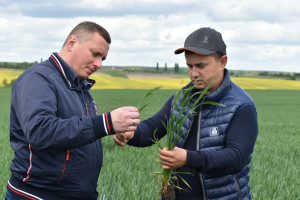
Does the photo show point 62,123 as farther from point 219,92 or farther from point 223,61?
point 223,61

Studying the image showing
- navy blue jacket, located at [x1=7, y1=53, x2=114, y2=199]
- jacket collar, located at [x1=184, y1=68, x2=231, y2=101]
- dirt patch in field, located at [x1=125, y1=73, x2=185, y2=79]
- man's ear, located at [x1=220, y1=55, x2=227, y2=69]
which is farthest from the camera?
dirt patch in field, located at [x1=125, y1=73, x2=185, y2=79]

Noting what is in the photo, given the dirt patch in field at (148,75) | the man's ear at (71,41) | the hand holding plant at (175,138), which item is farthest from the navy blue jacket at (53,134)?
the dirt patch in field at (148,75)

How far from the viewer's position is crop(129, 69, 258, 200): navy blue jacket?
2518mm

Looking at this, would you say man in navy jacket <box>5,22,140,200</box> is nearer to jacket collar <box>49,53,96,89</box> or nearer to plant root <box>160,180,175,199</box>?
jacket collar <box>49,53,96,89</box>

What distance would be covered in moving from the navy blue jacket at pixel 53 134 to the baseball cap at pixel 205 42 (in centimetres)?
85

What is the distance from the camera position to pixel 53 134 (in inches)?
84.3

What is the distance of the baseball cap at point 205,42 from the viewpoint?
2.71 meters

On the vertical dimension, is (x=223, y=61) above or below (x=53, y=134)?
above

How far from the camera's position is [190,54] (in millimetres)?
2785

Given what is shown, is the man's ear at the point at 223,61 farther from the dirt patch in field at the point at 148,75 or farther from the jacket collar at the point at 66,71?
the dirt patch in field at the point at 148,75

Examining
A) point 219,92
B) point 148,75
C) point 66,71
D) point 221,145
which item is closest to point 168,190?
point 221,145

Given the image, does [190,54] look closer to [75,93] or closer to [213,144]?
[213,144]

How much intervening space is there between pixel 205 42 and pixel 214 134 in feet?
2.21

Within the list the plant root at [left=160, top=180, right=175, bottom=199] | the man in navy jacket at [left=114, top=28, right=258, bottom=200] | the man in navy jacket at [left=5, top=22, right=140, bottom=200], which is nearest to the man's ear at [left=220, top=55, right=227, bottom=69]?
the man in navy jacket at [left=114, top=28, right=258, bottom=200]
